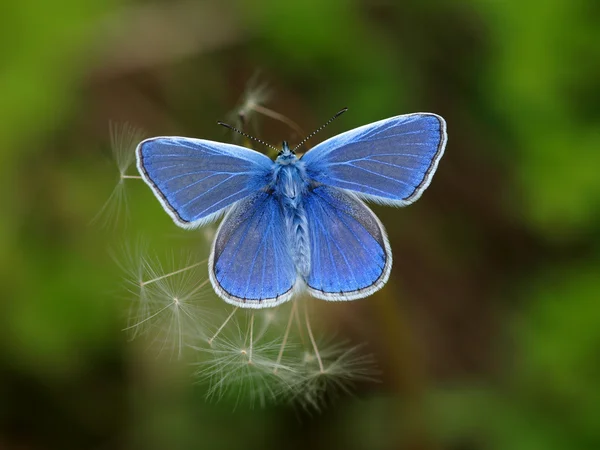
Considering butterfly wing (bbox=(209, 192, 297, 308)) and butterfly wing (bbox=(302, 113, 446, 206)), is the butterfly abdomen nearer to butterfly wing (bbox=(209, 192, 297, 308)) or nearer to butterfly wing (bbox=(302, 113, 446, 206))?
butterfly wing (bbox=(209, 192, 297, 308))

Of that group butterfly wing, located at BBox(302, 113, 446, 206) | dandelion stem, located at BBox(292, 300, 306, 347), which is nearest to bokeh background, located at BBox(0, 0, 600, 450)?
dandelion stem, located at BBox(292, 300, 306, 347)

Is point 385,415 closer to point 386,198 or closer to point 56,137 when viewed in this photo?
point 386,198

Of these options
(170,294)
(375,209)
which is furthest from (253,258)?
(375,209)

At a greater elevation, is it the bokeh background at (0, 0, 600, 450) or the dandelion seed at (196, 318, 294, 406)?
the bokeh background at (0, 0, 600, 450)

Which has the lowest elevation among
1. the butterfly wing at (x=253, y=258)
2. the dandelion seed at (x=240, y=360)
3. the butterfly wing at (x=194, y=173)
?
the dandelion seed at (x=240, y=360)

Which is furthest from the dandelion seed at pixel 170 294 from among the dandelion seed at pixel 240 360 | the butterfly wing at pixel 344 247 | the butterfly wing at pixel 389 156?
the butterfly wing at pixel 389 156

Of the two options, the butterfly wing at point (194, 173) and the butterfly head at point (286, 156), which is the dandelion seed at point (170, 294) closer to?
the butterfly wing at point (194, 173)

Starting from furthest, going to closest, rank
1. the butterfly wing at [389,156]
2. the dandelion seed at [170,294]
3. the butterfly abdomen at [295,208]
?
the dandelion seed at [170,294] < the butterfly abdomen at [295,208] < the butterfly wing at [389,156]

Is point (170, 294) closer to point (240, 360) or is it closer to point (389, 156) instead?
point (240, 360)
